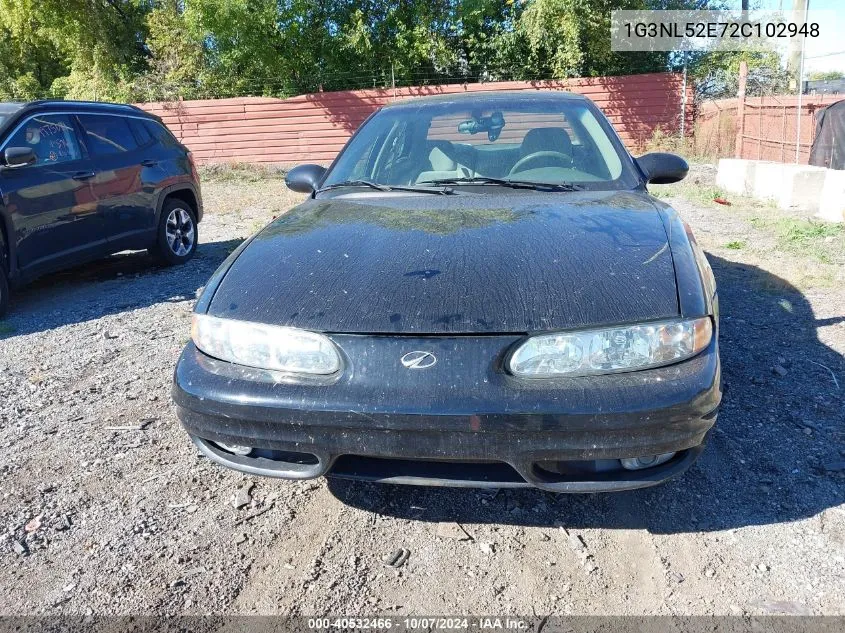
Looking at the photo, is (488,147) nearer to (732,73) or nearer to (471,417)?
(471,417)

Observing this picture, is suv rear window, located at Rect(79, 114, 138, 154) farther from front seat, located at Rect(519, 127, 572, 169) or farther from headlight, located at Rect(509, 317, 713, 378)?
headlight, located at Rect(509, 317, 713, 378)

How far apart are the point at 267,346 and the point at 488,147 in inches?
74.5

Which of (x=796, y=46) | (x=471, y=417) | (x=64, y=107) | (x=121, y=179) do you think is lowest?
(x=471, y=417)

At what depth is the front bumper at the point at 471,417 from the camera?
1830 mm

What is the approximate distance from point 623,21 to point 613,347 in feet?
63.1

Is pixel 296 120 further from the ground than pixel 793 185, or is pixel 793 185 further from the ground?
pixel 296 120

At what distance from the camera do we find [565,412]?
1822 mm

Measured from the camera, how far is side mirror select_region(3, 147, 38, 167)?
194 inches

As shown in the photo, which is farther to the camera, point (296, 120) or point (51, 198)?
point (296, 120)

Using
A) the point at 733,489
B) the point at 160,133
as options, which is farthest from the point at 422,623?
the point at 160,133

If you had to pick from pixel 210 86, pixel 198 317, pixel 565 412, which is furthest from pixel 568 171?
pixel 210 86

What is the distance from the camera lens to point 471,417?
182cm

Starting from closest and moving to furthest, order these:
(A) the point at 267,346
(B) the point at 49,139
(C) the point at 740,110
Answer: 1. (A) the point at 267,346
2. (B) the point at 49,139
3. (C) the point at 740,110

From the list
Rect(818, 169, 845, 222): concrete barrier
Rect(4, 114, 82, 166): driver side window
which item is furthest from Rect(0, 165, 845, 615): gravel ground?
Rect(818, 169, 845, 222): concrete barrier
